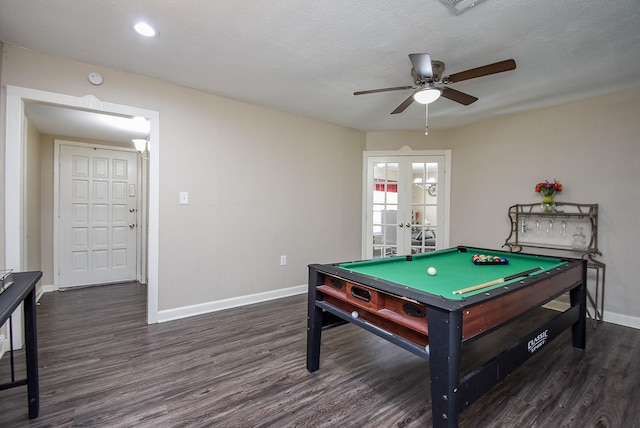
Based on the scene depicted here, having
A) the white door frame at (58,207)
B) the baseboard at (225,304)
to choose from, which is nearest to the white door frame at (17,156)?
the baseboard at (225,304)

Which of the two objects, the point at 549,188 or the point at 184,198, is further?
the point at 549,188

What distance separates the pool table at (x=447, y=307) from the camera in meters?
1.30

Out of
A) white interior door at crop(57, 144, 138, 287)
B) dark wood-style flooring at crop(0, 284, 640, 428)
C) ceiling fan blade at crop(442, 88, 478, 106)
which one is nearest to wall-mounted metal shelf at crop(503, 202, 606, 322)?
dark wood-style flooring at crop(0, 284, 640, 428)

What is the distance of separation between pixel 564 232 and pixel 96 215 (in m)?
6.32

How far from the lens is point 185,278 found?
3074 millimetres

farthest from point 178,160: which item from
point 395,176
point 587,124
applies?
point 587,124

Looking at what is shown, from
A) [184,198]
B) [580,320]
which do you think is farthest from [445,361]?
[184,198]

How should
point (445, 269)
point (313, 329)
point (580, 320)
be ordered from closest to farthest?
point (313, 329), point (445, 269), point (580, 320)

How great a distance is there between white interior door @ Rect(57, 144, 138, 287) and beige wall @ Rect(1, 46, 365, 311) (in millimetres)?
2276

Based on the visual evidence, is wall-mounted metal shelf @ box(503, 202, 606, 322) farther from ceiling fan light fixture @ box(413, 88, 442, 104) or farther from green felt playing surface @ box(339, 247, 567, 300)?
ceiling fan light fixture @ box(413, 88, 442, 104)

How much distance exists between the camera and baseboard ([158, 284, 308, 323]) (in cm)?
298

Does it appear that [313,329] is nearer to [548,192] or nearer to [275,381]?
[275,381]

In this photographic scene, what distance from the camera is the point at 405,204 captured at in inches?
178

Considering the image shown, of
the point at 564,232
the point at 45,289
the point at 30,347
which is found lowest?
the point at 45,289
